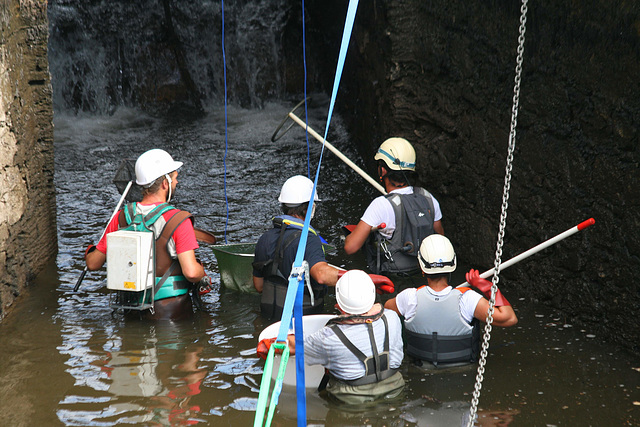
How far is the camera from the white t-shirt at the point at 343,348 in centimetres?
373

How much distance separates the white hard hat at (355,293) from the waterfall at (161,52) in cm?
1072

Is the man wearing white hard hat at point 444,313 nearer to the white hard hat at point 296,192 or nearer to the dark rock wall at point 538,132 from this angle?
the white hard hat at point 296,192

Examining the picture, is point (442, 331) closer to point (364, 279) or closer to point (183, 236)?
point (364, 279)

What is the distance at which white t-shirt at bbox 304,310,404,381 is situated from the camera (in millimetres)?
3727

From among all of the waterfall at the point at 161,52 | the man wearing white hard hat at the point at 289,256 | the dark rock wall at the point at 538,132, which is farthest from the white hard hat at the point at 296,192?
the waterfall at the point at 161,52

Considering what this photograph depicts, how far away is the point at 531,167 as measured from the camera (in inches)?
216

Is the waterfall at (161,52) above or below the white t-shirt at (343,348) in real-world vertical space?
above

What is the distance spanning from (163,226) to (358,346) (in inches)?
73.2

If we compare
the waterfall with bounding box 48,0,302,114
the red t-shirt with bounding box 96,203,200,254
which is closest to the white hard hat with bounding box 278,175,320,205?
the red t-shirt with bounding box 96,203,200,254

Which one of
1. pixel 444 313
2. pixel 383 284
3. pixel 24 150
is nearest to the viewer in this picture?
pixel 444 313

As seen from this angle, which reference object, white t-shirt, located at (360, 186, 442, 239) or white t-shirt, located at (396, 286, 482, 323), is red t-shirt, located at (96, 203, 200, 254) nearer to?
white t-shirt, located at (360, 186, 442, 239)

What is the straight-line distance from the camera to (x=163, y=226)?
4.73 meters

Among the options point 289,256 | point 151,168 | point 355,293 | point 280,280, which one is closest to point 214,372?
point 280,280

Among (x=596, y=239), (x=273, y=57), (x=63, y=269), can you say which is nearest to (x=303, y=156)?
(x=273, y=57)
